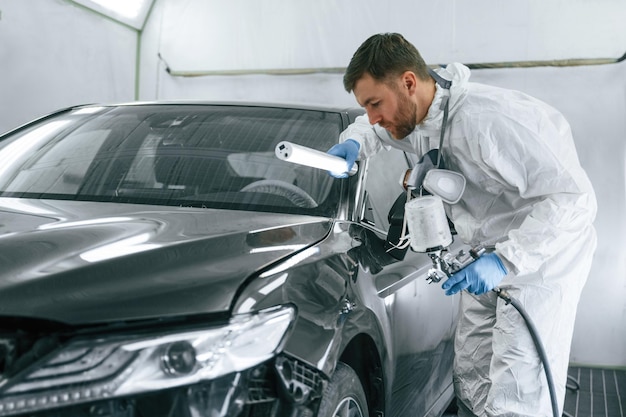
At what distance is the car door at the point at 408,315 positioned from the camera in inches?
81.7

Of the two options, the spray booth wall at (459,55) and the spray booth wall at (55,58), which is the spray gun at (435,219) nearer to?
the spray booth wall at (459,55)

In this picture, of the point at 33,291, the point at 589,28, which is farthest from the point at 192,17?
the point at 33,291

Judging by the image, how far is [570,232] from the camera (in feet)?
7.00

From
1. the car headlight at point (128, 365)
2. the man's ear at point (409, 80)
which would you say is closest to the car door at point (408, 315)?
the man's ear at point (409, 80)

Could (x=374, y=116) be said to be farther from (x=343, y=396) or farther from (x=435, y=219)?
(x=343, y=396)

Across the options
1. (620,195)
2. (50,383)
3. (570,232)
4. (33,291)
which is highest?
(33,291)

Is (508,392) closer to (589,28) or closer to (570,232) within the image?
(570,232)

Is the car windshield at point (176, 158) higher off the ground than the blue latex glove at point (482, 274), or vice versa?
the car windshield at point (176, 158)

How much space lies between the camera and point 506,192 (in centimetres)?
220

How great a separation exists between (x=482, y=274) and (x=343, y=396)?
0.63 m

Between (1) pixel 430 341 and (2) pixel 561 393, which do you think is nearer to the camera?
(2) pixel 561 393

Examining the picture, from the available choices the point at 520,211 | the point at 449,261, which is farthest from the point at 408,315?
the point at 520,211

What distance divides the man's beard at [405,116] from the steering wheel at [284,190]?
382 millimetres

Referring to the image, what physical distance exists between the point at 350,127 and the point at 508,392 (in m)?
1.03
